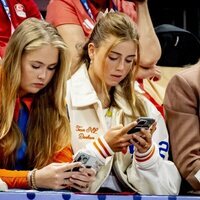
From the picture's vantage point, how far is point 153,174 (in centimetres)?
232

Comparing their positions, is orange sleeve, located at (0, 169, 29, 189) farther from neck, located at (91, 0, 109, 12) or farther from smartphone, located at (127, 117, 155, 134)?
neck, located at (91, 0, 109, 12)

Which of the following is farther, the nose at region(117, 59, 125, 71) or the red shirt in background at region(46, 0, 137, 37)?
the red shirt in background at region(46, 0, 137, 37)

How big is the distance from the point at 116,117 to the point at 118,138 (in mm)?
243

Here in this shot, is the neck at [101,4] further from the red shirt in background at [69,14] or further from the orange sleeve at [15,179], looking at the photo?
the orange sleeve at [15,179]

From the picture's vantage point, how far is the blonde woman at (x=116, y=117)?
226 centimetres

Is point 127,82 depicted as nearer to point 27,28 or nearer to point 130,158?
point 130,158

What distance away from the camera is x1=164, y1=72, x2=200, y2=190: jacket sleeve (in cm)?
235

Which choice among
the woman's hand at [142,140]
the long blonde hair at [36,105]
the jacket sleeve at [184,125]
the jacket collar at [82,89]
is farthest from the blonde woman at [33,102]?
the jacket sleeve at [184,125]

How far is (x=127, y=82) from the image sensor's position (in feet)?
8.37

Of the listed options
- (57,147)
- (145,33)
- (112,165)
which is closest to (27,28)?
(57,147)

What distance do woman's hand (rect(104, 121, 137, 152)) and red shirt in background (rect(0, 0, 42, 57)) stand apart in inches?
29.4

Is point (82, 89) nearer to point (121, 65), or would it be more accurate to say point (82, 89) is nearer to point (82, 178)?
point (121, 65)

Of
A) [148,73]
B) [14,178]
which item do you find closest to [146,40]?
[148,73]

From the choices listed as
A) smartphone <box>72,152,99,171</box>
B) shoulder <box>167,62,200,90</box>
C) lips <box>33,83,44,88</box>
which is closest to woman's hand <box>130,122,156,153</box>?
smartphone <box>72,152,99,171</box>
